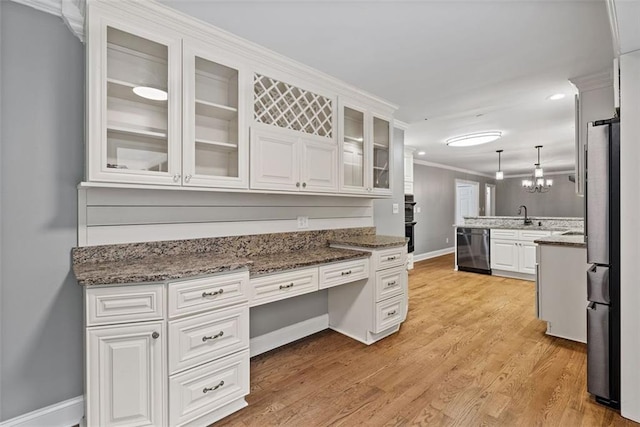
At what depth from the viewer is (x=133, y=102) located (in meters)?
1.80

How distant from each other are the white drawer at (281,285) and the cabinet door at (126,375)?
0.60 meters

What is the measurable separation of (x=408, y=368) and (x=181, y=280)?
1772mm

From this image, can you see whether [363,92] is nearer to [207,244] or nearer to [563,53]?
[563,53]

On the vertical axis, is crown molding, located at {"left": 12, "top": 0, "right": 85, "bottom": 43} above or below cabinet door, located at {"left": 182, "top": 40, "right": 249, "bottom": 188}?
above

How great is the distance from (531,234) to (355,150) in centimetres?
376

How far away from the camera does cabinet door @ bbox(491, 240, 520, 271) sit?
5.14 metres

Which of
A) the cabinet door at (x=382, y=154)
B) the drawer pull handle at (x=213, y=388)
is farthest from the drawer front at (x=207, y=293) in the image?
the cabinet door at (x=382, y=154)

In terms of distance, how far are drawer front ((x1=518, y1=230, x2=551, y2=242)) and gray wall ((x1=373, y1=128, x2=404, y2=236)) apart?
231 centimetres

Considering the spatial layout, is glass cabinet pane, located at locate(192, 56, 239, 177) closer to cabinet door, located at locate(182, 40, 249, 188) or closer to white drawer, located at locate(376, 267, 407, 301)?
cabinet door, located at locate(182, 40, 249, 188)

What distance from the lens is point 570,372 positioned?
7.44ft

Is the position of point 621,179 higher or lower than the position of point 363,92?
lower

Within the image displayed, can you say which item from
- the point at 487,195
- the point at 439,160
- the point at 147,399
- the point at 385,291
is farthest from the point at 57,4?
the point at 487,195

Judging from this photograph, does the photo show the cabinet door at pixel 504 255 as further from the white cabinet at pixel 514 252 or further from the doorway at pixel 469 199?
the doorway at pixel 469 199

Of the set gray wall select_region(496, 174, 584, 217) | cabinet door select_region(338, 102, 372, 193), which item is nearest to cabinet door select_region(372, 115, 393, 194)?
cabinet door select_region(338, 102, 372, 193)
